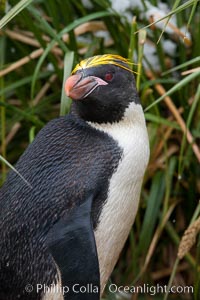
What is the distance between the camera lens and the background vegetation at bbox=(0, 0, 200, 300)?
121 inches

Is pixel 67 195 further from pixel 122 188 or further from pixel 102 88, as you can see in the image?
pixel 102 88

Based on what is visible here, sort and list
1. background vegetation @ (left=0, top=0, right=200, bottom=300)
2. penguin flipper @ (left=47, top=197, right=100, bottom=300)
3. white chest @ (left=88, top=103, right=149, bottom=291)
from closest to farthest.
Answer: penguin flipper @ (left=47, top=197, right=100, bottom=300) → white chest @ (left=88, top=103, right=149, bottom=291) → background vegetation @ (left=0, top=0, right=200, bottom=300)

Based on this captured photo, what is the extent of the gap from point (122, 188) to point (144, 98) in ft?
2.27

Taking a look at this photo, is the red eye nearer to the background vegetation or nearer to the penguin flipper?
the penguin flipper

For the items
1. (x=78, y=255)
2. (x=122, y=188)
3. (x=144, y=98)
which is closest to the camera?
(x=78, y=255)

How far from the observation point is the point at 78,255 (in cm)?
238

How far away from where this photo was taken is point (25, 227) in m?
2.46

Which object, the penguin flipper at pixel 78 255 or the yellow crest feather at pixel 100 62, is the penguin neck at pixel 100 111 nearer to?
the yellow crest feather at pixel 100 62

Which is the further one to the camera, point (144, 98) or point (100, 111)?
point (144, 98)

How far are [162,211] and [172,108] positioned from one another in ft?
1.15

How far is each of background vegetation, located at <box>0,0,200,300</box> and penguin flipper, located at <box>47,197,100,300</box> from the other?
0.59 m

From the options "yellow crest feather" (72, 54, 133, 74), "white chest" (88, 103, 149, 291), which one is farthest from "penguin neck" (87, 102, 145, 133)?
"yellow crest feather" (72, 54, 133, 74)

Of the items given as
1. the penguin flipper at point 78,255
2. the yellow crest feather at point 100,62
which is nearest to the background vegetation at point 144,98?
the yellow crest feather at point 100,62

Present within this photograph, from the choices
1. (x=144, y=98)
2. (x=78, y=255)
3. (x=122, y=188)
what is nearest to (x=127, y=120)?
(x=122, y=188)
